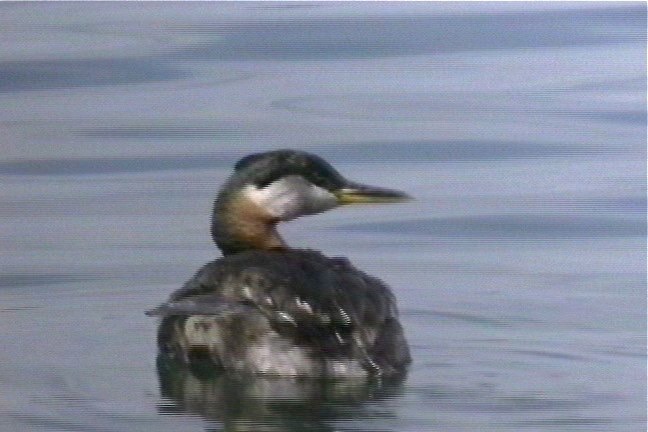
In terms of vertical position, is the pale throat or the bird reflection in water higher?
the pale throat

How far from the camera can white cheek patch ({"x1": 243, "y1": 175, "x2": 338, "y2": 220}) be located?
9.70 metres

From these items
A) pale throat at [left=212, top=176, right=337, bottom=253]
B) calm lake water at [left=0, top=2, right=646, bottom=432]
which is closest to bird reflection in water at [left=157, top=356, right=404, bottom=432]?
calm lake water at [left=0, top=2, right=646, bottom=432]

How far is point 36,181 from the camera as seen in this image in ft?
40.5

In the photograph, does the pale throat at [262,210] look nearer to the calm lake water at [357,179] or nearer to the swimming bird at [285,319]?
the swimming bird at [285,319]

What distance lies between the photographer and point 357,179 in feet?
40.3

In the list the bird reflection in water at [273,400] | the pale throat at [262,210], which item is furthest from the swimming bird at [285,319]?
the pale throat at [262,210]

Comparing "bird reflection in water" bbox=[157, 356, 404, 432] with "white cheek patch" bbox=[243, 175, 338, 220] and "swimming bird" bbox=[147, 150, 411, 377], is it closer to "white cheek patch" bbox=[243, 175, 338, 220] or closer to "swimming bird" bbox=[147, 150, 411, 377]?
"swimming bird" bbox=[147, 150, 411, 377]

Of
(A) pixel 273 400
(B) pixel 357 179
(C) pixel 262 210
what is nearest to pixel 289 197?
(C) pixel 262 210

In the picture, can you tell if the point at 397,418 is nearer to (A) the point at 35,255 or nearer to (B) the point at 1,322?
(B) the point at 1,322

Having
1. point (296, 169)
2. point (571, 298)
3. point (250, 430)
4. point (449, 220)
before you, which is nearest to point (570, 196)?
point (449, 220)

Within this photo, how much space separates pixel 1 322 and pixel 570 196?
11.7 ft

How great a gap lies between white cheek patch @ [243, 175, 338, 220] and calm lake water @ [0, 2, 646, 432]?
0.64 metres

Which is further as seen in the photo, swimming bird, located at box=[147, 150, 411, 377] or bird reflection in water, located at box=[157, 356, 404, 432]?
swimming bird, located at box=[147, 150, 411, 377]

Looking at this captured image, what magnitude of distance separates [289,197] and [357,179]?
8.38 ft
